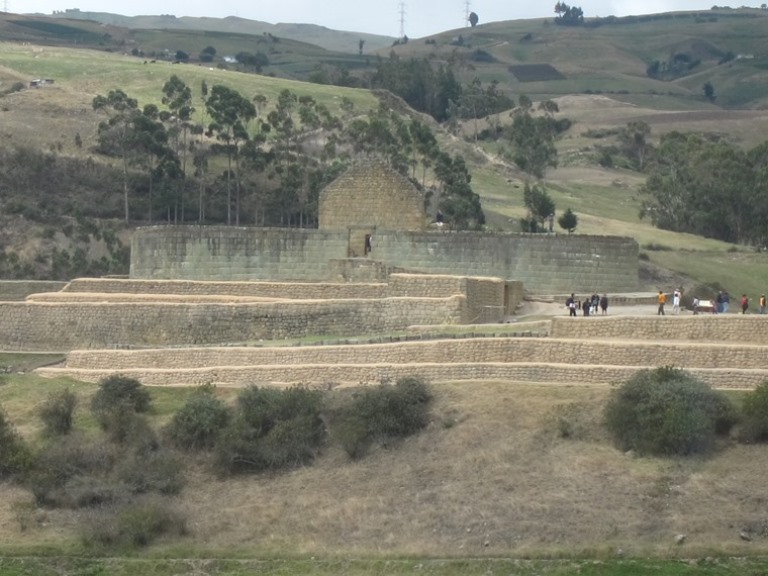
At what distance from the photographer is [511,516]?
22.9 meters

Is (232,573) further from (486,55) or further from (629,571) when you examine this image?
(486,55)

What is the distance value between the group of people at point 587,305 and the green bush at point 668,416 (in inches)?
226

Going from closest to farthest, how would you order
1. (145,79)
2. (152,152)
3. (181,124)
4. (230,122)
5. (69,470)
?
(69,470) < (152,152) < (230,122) < (181,124) < (145,79)

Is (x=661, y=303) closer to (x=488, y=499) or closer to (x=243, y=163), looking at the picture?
(x=488, y=499)

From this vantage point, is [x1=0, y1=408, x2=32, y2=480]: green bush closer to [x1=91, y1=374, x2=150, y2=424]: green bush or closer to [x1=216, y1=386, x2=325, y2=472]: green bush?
[x1=91, y1=374, x2=150, y2=424]: green bush

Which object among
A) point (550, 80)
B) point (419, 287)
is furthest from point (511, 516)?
point (550, 80)

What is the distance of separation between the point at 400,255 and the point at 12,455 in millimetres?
10314

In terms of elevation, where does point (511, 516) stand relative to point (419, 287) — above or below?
below

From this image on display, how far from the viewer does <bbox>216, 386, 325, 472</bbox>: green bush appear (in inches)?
1021

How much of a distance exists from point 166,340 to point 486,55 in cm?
14696

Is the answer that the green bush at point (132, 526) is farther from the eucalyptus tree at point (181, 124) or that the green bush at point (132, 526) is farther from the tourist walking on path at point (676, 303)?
the eucalyptus tree at point (181, 124)

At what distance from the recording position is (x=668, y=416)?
79.0ft

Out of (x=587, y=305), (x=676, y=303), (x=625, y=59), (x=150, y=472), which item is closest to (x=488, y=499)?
(x=150, y=472)

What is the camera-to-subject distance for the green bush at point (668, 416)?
78.8ft
